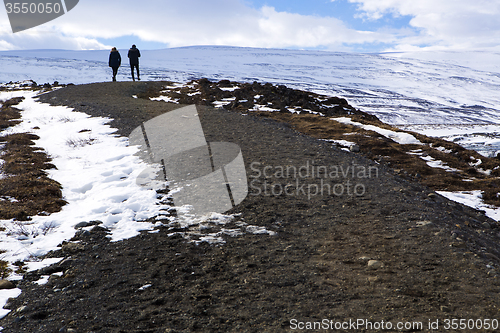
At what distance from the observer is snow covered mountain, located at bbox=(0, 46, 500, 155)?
243 ft

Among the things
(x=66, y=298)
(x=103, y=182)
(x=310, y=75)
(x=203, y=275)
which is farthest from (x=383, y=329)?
(x=310, y=75)

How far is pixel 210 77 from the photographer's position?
100 metres

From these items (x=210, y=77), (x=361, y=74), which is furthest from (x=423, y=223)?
(x=361, y=74)

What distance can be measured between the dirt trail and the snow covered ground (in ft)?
2.05

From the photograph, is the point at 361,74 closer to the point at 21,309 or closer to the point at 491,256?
the point at 491,256

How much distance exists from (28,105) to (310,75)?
113364mm

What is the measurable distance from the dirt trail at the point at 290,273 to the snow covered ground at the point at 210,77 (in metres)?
0.62

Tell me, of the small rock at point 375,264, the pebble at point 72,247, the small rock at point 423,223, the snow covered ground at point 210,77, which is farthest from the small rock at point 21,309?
the small rock at point 423,223

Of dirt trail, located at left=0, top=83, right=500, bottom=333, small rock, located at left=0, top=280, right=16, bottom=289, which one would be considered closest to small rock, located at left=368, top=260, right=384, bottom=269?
dirt trail, located at left=0, top=83, right=500, bottom=333

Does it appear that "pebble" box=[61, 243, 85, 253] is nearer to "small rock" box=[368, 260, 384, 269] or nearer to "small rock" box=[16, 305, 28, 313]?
"small rock" box=[16, 305, 28, 313]

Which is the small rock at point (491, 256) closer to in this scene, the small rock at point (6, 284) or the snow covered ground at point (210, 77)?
the snow covered ground at point (210, 77)

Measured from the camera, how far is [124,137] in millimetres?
11086

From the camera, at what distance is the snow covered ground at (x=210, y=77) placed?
6102mm

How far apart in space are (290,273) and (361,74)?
455ft
